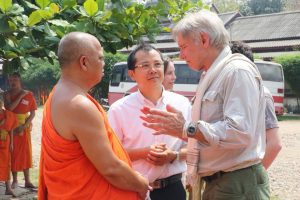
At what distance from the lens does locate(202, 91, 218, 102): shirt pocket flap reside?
87.9 inches

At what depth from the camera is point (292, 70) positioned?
20875 millimetres

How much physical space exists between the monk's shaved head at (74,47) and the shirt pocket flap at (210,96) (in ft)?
2.02

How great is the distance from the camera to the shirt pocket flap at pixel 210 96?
223 centimetres

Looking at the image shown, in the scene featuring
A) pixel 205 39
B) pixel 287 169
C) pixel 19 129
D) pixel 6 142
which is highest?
pixel 205 39

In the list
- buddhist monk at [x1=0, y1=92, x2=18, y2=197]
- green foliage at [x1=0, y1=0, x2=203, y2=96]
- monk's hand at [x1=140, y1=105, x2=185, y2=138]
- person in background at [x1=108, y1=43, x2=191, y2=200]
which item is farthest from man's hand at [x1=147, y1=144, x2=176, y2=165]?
buddhist monk at [x1=0, y1=92, x2=18, y2=197]

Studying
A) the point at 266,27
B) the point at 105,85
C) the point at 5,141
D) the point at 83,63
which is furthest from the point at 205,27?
the point at 266,27

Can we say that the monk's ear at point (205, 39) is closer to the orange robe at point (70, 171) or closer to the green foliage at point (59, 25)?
the orange robe at point (70, 171)

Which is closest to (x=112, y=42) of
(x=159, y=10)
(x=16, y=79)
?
(x=159, y=10)

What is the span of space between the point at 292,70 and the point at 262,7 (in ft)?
108

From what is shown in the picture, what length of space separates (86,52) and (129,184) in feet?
2.30

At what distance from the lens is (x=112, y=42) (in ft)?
13.4

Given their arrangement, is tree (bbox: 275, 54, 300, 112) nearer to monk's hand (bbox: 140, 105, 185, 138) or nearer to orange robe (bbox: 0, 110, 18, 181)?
orange robe (bbox: 0, 110, 18, 181)

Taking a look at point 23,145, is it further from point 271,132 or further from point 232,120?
point 232,120

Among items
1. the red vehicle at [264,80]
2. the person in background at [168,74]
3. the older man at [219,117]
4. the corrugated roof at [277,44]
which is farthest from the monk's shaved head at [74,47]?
the corrugated roof at [277,44]
